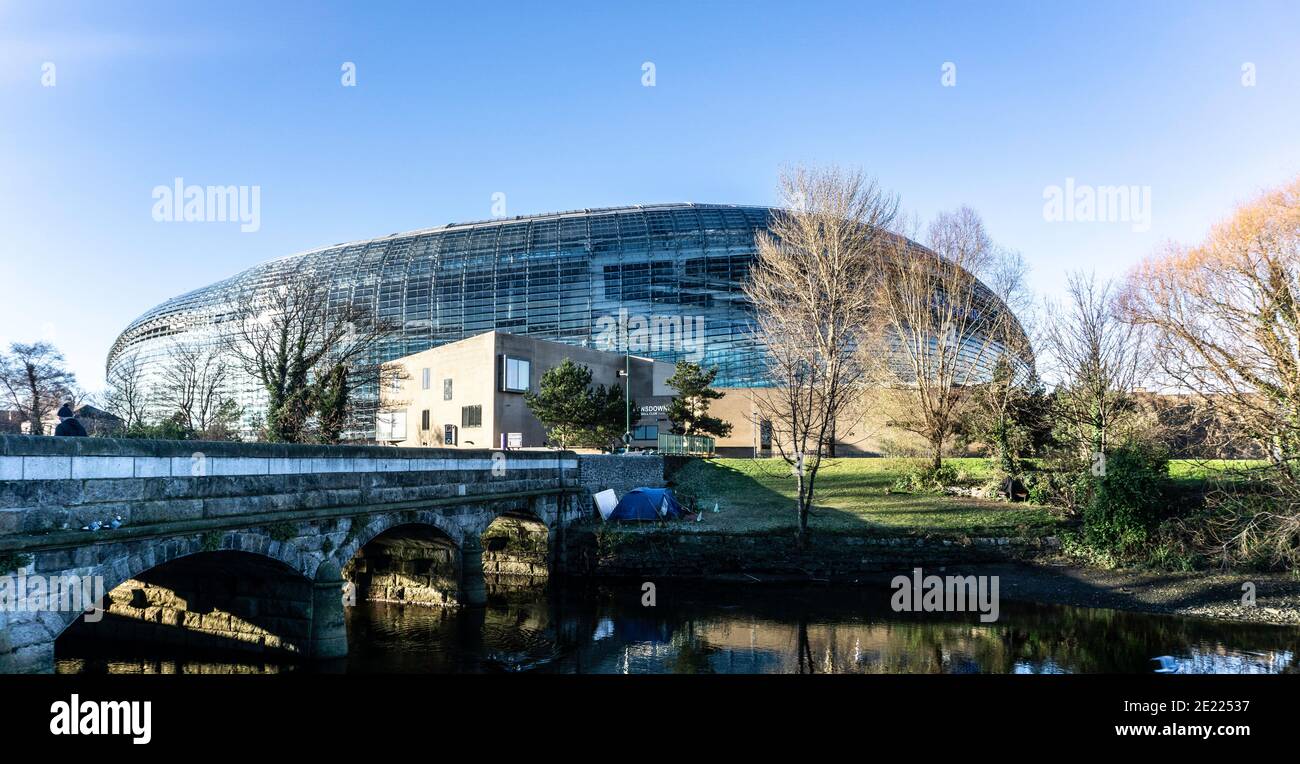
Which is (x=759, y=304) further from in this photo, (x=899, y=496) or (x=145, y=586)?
(x=145, y=586)

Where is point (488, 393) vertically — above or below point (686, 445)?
above

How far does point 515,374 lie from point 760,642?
34.0 metres

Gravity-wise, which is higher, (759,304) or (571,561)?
(759,304)

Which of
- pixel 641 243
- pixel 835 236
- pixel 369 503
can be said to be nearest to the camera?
pixel 369 503

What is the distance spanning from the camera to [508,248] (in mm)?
88438

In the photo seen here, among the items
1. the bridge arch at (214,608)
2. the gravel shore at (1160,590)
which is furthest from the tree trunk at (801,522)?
the bridge arch at (214,608)

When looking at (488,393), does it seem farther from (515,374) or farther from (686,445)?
(686,445)

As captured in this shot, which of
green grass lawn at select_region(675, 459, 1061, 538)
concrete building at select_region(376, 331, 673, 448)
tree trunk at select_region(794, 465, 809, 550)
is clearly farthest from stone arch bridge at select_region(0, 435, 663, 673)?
concrete building at select_region(376, 331, 673, 448)

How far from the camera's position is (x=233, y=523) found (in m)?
13.7

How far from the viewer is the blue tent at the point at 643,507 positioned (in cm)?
3259

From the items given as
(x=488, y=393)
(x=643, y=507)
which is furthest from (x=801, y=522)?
(x=488, y=393)
